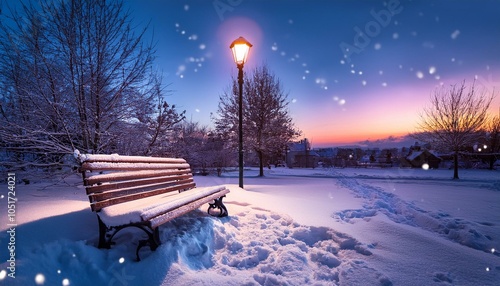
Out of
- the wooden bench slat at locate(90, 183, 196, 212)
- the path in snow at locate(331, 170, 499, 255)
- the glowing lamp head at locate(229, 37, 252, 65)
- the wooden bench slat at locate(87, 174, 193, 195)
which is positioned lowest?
the path in snow at locate(331, 170, 499, 255)

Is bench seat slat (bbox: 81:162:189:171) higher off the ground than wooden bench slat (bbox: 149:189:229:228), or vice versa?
bench seat slat (bbox: 81:162:189:171)

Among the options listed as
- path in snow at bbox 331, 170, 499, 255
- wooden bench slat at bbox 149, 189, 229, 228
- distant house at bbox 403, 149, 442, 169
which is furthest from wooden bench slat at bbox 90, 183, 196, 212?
distant house at bbox 403, 149, 442, 169

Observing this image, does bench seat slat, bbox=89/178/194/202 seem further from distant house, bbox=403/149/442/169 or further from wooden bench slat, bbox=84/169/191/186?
distant house, bbox=403/149/442/169

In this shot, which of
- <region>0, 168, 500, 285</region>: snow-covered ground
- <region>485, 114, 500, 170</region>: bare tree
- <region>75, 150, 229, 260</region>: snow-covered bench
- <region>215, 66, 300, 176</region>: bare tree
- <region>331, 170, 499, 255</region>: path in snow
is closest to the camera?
<region>0, 168, 500, 285</region>: snow-covered ground

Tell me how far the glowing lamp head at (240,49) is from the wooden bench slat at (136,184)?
418 cm

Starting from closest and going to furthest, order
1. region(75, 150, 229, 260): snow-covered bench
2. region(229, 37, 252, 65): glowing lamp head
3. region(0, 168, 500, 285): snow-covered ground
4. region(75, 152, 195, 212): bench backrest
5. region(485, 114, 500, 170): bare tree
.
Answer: region(0, 168, 500, 285): snow-covered ground < region(75, 150, 229, 260): snow-covered bench < region(75, 152, 195, 212): bench backrest < region(229, 37, 252, 65): glowing lamp head < region(485, 114, 500, 170): bare tree

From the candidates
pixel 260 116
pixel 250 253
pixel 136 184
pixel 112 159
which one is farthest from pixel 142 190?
pixel 260 116

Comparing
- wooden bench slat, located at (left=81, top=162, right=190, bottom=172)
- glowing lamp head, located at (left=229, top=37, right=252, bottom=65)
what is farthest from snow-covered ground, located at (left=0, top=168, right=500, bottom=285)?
glowing lamp head, located at (left=229, top=37, right=252, bottom=65)

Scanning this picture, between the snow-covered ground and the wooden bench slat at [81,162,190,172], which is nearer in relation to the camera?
the snow-covered ground

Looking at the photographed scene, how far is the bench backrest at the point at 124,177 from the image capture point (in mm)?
2742

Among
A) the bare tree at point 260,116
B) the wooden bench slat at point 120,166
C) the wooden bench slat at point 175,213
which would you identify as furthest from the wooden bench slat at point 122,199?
the bare tree at point 260,116

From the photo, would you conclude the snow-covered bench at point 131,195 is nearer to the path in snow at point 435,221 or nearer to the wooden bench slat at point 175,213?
the wooden bench slat at point 175,213

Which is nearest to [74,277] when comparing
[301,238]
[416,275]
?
[301,238]

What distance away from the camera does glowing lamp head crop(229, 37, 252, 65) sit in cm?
748
